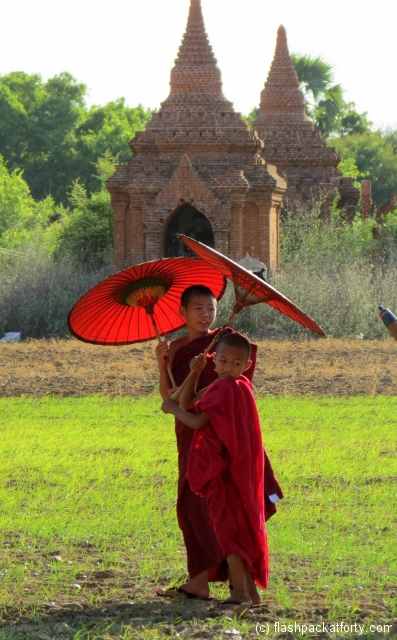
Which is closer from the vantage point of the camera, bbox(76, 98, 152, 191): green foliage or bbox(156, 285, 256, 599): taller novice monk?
bbox(156, 285, 256, 599): taller novice monk

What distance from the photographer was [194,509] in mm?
5613

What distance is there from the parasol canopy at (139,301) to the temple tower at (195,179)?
673 inches

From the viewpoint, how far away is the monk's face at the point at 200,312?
576 centimetres

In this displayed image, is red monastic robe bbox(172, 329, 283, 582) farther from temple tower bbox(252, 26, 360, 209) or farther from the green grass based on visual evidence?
temple tower bbox(252, 26, 360, 209)

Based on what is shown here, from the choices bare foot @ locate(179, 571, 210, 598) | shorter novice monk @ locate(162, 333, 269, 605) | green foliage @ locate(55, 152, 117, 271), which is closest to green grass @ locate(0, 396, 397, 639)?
bare foot @ locate(179, 571, 210, 598)

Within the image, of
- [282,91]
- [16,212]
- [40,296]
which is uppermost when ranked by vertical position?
[282,91]

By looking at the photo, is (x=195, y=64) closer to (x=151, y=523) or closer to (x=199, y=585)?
(x=151, y=523)

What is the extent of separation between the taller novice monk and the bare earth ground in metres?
8.72

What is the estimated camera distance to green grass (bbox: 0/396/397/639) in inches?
213

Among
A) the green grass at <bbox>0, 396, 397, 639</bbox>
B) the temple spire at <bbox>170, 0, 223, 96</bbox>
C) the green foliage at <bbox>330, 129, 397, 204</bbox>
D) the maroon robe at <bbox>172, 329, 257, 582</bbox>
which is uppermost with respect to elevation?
the green foliage at <bbox>330, 129, 397, 204</bbox>

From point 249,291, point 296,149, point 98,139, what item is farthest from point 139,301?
point 98,139

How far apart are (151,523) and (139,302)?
5.72 ft

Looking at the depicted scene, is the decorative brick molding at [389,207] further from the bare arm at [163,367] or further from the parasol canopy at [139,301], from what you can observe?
the bare arm at [163,367]

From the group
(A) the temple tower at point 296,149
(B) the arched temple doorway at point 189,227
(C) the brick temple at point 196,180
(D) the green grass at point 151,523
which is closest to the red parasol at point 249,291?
(D) the green grass at point 151,523
